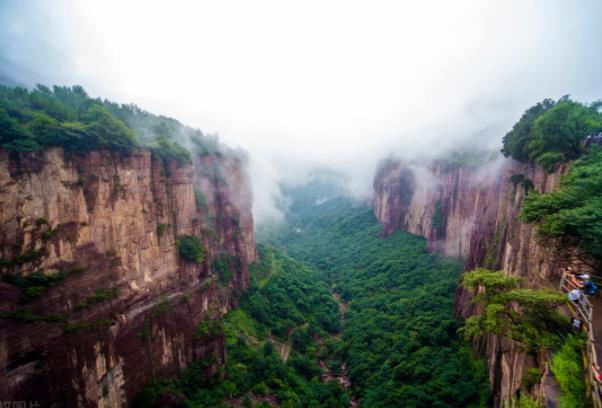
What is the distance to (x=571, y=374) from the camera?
29.6ft

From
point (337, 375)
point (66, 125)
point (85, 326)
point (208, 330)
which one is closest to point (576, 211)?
point (85, 326)

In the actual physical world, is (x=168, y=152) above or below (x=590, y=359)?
above

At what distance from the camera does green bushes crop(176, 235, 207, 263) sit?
30.4 meters

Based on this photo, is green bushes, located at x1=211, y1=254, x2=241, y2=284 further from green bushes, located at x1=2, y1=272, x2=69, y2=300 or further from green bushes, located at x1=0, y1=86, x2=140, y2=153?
green bushes, located at x1=2, y1=272, x2=69, y2=300

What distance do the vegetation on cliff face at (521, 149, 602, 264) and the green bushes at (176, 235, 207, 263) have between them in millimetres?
28654

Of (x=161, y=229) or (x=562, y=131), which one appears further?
(x=161, y=229)

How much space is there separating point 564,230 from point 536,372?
20.7 feet

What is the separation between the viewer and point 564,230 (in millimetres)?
13242

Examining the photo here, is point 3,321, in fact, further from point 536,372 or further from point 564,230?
point 564,230

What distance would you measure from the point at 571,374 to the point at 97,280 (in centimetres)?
2610

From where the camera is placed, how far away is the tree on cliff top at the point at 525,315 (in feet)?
38.6

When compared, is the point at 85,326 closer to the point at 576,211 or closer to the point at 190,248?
the point at 190,248

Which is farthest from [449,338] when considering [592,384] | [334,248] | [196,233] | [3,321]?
[334,248]

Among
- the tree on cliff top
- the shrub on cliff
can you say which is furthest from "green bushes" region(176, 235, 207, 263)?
the tree on cliff top
